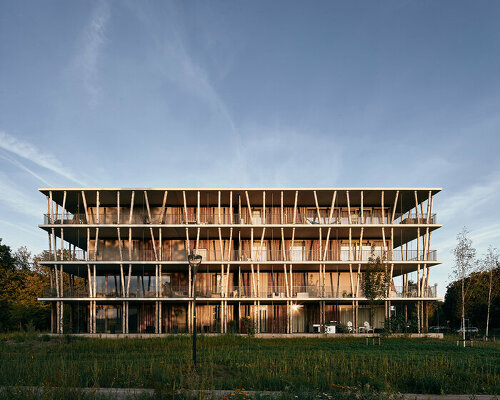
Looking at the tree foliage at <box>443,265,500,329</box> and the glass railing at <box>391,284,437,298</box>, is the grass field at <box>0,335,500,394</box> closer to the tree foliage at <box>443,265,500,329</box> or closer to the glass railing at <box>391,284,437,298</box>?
the glass railing at <box>391,284,437,298</box>

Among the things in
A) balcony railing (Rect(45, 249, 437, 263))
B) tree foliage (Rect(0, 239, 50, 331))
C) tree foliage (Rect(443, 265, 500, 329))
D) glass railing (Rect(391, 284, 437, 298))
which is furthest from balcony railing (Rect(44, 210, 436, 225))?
tree foliage (Rect(0, 239, 50, 331))

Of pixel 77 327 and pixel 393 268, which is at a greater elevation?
pixel 393 268

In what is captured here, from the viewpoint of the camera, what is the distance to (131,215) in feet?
120

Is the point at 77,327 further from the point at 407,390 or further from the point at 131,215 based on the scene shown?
the point at 407,390

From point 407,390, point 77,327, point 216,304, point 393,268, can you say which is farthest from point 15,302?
point 407,390

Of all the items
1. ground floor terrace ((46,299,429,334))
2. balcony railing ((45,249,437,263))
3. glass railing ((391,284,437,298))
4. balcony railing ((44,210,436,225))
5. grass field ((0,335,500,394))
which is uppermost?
balcony railing ((44,210,436,225))

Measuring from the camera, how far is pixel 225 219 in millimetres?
37625

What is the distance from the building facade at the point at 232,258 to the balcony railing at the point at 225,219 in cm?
12

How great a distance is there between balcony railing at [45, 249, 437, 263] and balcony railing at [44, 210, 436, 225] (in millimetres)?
2576

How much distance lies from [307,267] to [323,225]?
14.5ft

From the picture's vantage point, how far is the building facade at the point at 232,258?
1433 inches

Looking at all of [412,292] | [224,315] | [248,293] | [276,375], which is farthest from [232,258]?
[276,375]

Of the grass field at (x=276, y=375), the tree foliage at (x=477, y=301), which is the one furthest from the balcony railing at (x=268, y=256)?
the grass field at (x=276, y=375)

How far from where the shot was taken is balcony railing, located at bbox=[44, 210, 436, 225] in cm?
3719
